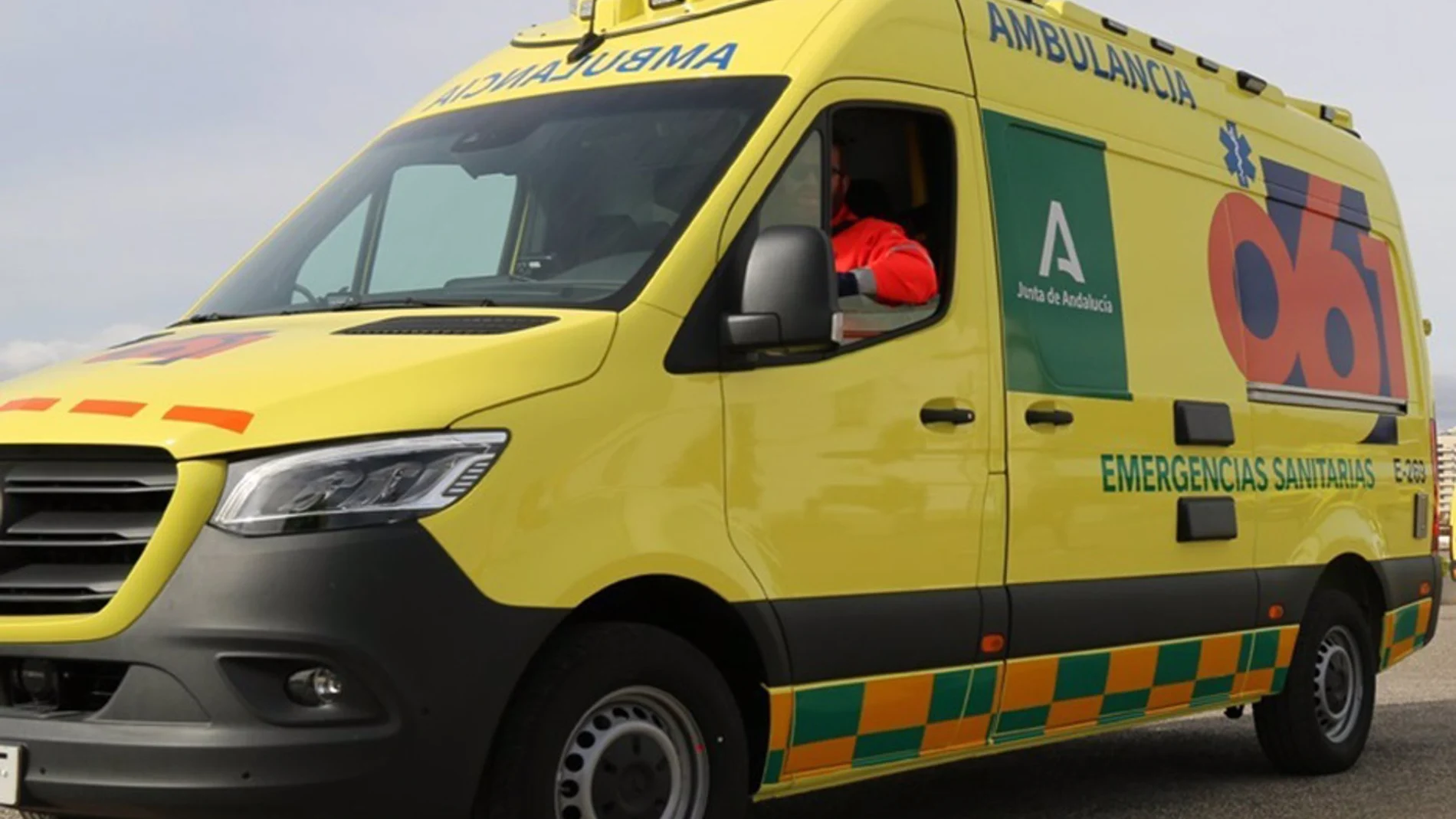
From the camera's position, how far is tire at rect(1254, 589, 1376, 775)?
891cm

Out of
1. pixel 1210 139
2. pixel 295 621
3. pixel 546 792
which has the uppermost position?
pixel 1210 139

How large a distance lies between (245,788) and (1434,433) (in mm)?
7296

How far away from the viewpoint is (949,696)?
6.54 meters

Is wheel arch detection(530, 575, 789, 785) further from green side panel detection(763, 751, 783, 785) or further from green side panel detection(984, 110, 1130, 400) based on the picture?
green side panel detection(984, 110, 1130, 400)

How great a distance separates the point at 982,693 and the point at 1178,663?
1.38 m

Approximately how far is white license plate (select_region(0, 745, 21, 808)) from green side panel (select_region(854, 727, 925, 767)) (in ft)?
7.72

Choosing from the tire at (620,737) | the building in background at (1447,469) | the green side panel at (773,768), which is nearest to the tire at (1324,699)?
the green side panel at (773,768)

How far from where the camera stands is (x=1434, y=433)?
10.5 metres

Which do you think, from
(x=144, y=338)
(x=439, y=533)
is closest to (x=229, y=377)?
(x=439, y=533)

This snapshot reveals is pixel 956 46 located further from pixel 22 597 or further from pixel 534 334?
pixel 22 597

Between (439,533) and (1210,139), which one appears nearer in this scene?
(439,533)

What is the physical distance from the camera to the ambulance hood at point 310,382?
4.81 metres

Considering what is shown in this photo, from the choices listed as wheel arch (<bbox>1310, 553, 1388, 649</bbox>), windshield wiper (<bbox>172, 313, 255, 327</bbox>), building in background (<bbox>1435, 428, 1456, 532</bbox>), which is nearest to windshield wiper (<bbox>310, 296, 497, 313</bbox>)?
windshield wiper (<bbox>172, 313, 255, 327</bbox>)

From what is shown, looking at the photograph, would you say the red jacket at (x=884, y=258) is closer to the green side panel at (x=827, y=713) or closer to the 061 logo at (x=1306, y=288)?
the green side panel at (x=827, y=713)
